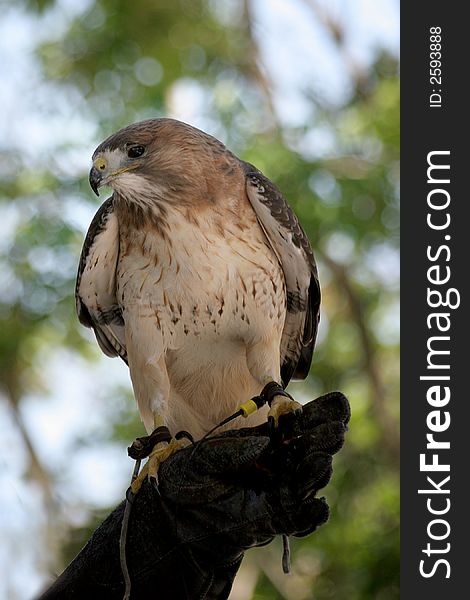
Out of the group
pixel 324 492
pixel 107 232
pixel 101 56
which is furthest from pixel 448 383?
pixel 101 56

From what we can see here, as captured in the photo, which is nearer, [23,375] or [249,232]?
[249,232]

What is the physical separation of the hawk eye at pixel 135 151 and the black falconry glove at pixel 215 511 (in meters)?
0.95

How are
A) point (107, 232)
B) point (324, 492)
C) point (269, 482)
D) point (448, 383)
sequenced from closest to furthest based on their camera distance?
point (269, 482), point (107, 232), point (448, 383), point (324, 492)

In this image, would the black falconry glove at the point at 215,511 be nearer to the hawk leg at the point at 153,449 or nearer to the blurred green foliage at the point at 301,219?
the hawk leg at the point at 153,449

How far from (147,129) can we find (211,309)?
1.97 feet

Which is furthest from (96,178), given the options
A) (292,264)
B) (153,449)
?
(153,449)

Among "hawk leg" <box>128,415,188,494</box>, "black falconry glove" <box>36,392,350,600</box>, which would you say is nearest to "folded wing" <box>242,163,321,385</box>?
"hawk leg" <box>128,415,188,494</box>

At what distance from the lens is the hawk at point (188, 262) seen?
301cm

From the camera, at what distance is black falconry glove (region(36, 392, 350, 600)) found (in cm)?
238

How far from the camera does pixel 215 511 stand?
2.51m

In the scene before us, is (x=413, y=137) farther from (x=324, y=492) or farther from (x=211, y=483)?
(x=324, y=492)

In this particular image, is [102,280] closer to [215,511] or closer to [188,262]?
[188,262]

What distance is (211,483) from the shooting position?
8.28 ft

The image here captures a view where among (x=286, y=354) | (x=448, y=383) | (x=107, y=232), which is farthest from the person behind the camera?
(x=448, y=383)
